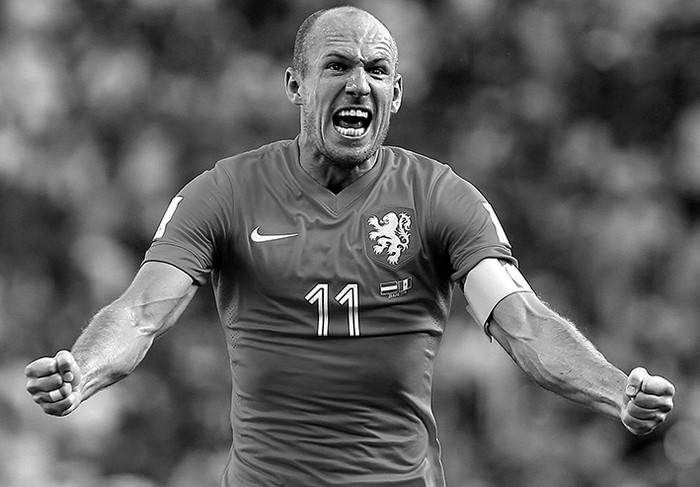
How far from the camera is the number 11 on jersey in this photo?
4402 millimetres

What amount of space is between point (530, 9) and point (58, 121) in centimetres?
341

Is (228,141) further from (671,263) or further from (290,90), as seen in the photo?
(290,90)

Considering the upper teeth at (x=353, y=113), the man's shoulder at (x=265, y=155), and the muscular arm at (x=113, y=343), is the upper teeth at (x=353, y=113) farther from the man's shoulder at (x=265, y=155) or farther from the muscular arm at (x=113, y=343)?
the muscular arm at (x=113, y=343)

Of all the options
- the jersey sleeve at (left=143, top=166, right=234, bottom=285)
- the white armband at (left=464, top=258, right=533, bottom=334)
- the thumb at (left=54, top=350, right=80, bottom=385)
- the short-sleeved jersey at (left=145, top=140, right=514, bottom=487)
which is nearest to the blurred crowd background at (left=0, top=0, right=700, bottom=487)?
the short-sleeved jersey at (left=145, top=140, right=514, bottom=487)

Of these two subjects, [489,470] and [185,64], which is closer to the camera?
[489,470]

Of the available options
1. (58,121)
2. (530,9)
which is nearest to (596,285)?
(530,9)

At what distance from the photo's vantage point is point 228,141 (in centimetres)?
909

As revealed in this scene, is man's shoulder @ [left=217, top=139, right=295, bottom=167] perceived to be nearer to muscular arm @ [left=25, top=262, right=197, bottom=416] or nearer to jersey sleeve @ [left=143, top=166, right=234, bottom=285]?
jersey sleeve @ [left=143, top=166, right=234, bottom=285]

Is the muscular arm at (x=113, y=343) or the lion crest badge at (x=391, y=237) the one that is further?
the lion crest badge at (x=391, y=237)

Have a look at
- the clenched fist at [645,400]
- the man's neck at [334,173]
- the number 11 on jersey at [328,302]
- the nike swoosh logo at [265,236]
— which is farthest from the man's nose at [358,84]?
the clenched fist at [645,400]

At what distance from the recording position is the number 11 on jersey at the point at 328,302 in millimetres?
4402

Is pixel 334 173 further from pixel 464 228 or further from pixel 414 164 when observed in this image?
pixel 464 228

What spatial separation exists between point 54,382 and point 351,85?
1.51 m

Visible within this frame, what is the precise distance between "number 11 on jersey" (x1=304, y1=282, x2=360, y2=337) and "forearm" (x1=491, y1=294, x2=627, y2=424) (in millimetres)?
457
